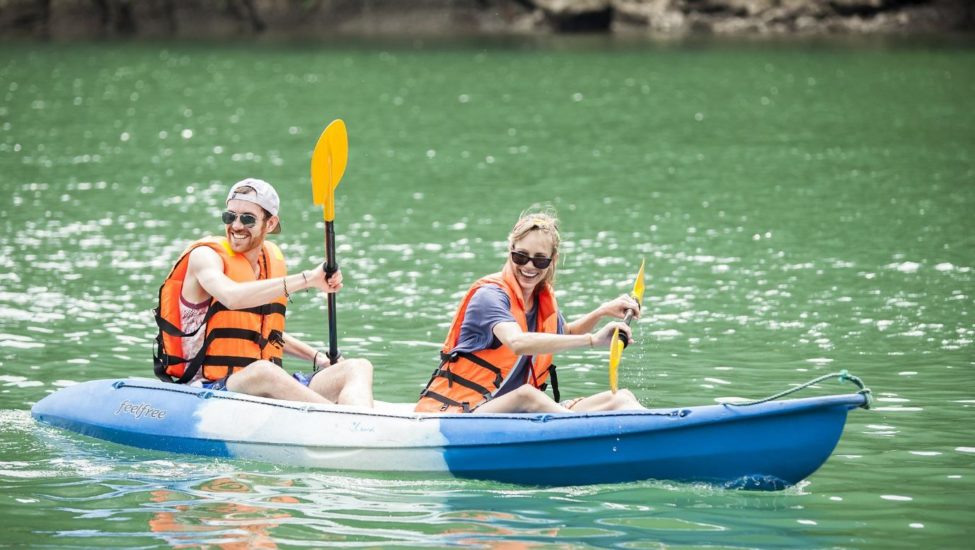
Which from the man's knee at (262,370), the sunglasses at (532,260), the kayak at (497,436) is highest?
the sunglasses at (532,260)

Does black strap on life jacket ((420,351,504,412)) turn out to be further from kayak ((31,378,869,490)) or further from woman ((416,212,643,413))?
kayak ((31,378,869,490))

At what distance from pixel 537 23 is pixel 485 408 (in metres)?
37.5

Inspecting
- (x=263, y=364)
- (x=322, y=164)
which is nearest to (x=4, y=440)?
(x=263, y=364)

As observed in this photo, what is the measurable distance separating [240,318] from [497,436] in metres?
1.43

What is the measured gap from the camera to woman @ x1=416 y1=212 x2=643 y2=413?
5992mm

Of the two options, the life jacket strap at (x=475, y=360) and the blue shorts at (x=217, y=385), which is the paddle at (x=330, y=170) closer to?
the blue shorts at (x=217, y=385)

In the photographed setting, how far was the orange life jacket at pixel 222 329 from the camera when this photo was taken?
6656 mm

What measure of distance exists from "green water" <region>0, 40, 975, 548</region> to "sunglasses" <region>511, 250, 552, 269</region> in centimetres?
97

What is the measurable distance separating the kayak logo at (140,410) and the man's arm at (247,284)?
2.16ft

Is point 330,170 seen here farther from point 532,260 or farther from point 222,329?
point 532,260

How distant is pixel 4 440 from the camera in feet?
23.0

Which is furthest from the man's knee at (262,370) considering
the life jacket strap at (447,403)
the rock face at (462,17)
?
the rock face at (462,17)

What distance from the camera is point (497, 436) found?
19.8ft

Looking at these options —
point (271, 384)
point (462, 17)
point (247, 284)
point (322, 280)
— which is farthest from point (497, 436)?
point (462, 17)
